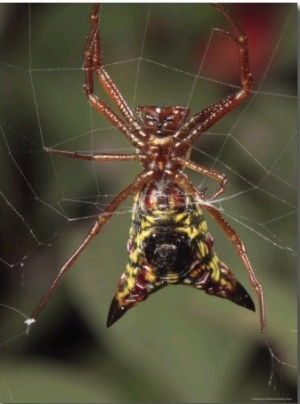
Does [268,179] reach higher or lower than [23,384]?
higher

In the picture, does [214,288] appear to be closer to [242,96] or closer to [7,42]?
[242,96]

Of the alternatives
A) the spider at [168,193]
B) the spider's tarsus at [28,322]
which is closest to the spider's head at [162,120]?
the spider at [168,193]

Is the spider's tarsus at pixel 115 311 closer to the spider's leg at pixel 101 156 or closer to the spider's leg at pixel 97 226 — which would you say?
the spider's leg at pixel 97 226

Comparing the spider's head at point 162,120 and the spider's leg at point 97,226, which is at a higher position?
the spider's head at point 162,120

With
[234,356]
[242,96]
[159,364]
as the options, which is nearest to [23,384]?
[159,364]

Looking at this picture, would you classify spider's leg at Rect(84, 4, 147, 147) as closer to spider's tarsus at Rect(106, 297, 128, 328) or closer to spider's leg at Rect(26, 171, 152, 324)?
spider's leg at Rect(26, 171, 152, 324)

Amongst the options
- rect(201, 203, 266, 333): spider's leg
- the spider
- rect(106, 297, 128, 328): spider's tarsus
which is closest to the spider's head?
the spider
